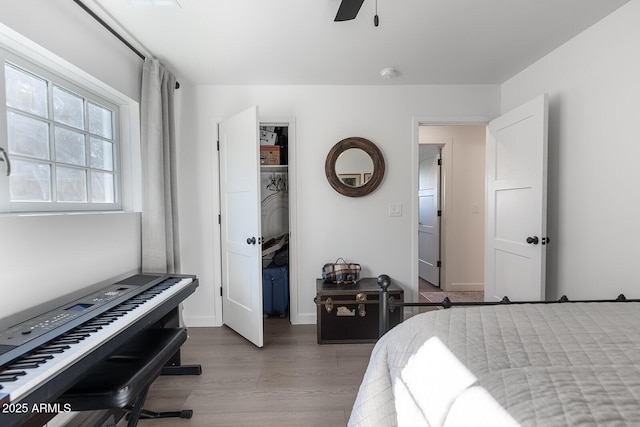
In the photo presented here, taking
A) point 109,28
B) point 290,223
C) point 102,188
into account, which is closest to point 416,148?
point 290,223

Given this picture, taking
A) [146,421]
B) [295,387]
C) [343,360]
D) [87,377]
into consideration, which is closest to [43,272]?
[87,377]

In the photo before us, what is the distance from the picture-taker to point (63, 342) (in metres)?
0.99

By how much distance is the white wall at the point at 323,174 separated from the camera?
104 inches

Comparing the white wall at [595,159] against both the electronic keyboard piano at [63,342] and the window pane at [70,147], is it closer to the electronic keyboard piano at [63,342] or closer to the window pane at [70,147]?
the electronic keyboard piano at [63,342]

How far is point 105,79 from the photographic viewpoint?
1.76 meters

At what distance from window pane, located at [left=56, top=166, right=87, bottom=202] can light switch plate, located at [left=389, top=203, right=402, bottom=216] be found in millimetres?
2397

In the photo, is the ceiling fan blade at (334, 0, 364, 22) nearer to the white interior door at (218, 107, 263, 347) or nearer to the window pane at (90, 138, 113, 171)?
the white interior door at (218, 107, 263, 347)

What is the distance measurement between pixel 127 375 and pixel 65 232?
85 centimetres

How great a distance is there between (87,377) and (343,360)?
1565 mm

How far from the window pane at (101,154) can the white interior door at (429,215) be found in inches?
129

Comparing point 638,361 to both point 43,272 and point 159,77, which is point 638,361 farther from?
point 159,77

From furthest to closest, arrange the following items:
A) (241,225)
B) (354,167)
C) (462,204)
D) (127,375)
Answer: (462,204), (354,167), (241,225), (127,375)

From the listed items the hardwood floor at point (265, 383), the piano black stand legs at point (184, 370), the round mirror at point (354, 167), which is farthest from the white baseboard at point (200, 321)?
the round mirror at point (354, 167)

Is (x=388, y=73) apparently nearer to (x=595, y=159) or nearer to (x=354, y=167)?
(x=354, y=167)
